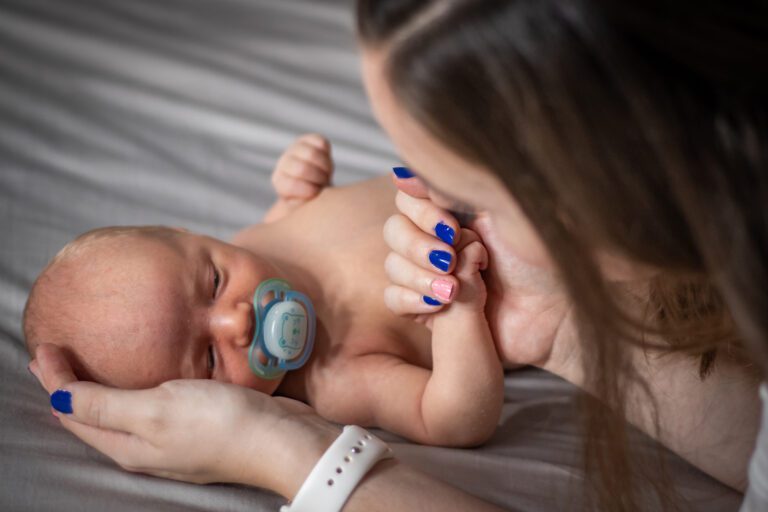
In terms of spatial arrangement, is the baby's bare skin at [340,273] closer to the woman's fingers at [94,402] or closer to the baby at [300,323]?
the baby at [300,323]

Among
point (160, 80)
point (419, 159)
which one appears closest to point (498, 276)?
point (419, 159)

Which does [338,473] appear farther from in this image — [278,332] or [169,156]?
[169,156]

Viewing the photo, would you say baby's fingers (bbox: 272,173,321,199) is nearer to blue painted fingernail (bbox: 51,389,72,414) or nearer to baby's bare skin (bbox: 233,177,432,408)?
baby's bare skin (bbox: 233,177,432,408)

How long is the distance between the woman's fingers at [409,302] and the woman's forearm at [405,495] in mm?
258

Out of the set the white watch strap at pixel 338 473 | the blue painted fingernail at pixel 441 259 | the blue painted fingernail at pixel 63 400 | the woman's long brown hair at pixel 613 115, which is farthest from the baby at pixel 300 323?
the woman's long brown hair at pixel 613 115

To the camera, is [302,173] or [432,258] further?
[302,173]

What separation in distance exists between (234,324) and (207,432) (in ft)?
0.91

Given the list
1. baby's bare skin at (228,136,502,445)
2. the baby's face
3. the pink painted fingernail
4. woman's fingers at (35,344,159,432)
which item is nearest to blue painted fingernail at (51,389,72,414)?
woman's fingers at (35,344,159,432)

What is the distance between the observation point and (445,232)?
3.75 ft

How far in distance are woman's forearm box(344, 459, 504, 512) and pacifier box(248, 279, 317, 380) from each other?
0.35 m

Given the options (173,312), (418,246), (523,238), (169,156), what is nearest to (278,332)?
(173,312)

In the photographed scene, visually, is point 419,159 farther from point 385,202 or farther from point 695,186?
point 385,202

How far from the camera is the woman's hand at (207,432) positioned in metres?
0.98

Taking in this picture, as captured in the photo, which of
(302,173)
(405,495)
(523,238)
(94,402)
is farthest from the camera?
(302,173)
